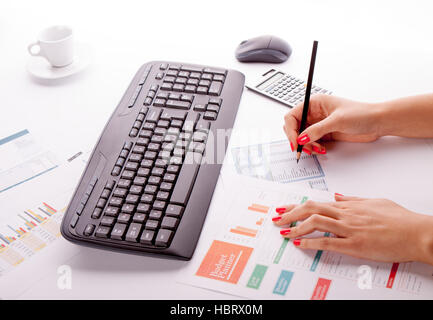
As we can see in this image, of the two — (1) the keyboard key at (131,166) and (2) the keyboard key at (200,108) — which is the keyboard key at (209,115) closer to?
(2) the keyboard key at (200,108)

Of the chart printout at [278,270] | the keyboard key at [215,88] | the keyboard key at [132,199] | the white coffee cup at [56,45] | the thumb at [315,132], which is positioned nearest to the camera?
the chart printout at [278,270]

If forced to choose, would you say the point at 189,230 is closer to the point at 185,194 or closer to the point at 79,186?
the point at 185,194

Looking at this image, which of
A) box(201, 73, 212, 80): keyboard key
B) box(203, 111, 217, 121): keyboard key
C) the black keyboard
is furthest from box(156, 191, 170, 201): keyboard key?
box(201, 73, 212, 80): keyboard key

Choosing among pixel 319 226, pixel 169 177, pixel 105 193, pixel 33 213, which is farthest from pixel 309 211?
pixel 33 213

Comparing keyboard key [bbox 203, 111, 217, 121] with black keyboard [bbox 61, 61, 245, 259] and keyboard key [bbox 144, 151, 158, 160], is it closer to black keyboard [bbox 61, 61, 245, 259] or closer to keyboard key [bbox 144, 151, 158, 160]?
black keyboard [bbox 61, 61, 245, 259]

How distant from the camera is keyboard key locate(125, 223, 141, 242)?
69 cm

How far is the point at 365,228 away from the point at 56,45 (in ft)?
2.71

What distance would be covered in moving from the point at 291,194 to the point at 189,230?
7.7 inches

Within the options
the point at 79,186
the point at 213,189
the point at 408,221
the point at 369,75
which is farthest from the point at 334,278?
the point at 369,75

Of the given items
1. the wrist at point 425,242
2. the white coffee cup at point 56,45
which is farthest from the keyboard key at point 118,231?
the white coffee cup at point 56,45

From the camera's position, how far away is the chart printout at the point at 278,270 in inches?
24.9

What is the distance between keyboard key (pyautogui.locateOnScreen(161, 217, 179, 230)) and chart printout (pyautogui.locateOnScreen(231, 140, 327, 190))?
0.58 feet

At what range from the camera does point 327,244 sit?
68 centimetres

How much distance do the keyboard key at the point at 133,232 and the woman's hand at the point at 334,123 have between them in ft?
1.14
